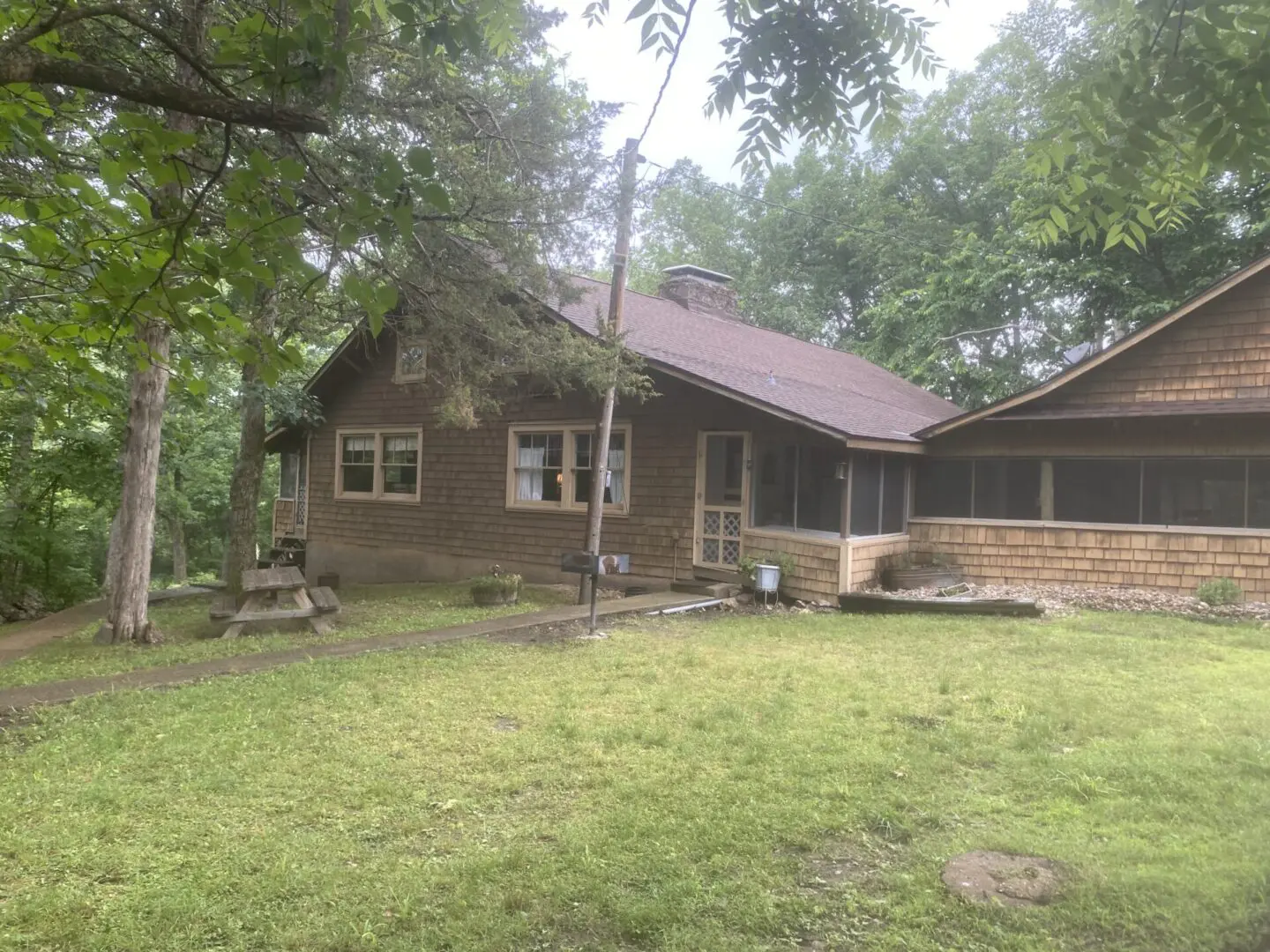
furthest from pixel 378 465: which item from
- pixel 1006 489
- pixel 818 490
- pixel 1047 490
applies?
pixel 1047 490

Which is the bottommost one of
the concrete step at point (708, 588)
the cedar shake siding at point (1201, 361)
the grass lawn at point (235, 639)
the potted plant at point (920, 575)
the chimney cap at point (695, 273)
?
the grass lawn at point (235, 639)

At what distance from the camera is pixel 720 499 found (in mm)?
13148

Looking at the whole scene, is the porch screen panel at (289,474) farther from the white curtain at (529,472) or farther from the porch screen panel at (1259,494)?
the porch screen panel at (1259,494)

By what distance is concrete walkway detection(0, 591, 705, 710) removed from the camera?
6258mm

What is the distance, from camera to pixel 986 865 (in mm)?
3518

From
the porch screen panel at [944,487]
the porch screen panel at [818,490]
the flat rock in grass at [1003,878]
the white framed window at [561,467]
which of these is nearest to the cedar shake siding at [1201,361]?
the porch screen panel at [944,487]

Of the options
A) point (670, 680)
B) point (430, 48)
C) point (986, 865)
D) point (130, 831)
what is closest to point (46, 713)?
point (130, 831)

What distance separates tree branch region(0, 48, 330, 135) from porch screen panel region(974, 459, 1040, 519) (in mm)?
12659

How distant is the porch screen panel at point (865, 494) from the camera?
1192 centimetres

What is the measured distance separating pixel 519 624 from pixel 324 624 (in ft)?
7.02

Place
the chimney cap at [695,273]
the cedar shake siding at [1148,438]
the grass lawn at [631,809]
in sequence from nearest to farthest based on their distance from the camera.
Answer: the grass lawn at [631,809]
the cedar shake siding at [1148,438]
the chimney cap at [695,273]

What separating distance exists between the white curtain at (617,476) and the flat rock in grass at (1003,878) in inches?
412

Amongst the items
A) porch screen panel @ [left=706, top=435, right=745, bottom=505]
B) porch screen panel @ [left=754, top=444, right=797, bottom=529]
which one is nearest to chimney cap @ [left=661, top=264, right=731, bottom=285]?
porch screen panel @ [left=706, top=435, right=745, bottom=505]

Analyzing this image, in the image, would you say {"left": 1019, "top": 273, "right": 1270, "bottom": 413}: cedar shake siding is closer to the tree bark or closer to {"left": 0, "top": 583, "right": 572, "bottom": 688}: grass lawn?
{"left": 0, "top": 583, "right": 572, "bottom": 688}: grass lawn
